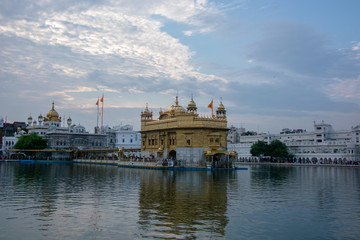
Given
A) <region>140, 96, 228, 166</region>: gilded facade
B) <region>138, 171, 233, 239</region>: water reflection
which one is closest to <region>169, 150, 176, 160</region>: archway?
<region>140, 96, 228, 166</region>: gilded facade

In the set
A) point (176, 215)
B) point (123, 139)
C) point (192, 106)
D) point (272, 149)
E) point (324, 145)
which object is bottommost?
point (176, 215)

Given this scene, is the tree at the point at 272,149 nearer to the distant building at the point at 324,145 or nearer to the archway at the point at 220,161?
the distant building at the point at 324,145

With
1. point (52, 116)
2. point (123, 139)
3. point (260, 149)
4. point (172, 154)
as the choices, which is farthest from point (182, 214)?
point (52, 116)

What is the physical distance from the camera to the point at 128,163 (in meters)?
56.2

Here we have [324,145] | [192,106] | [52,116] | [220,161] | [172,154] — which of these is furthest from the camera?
[52,116]

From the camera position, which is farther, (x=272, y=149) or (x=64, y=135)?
(x=64, y=135)

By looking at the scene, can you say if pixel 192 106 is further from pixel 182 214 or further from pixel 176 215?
pixel 176 215

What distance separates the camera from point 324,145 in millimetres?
82875

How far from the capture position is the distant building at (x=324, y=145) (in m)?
74.9

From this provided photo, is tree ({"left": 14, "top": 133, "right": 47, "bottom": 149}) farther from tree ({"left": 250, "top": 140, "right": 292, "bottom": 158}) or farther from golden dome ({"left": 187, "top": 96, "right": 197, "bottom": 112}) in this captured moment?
tree ({"left": 250, "top": 140, "right": 292, "bottom": 158})

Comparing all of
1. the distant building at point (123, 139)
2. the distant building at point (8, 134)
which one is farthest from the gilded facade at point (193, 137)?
the distant building at point (8, 134)

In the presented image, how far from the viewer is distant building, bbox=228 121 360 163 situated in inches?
2950

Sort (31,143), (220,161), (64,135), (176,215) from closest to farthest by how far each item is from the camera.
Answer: (176,215) < (220,161) < (31,143) < (64,135)

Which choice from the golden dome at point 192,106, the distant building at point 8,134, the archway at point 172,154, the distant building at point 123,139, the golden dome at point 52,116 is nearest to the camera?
the golden dome at point 192,106
